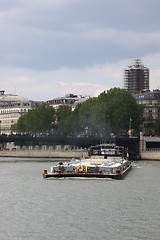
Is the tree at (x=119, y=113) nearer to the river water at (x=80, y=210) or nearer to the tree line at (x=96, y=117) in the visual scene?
the tree line at (x=96, y=117)

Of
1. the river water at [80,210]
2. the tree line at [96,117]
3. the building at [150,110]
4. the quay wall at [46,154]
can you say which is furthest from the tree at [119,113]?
the river water at [80,210]

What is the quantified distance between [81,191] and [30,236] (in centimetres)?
1764

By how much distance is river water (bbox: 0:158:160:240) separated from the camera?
111 ft

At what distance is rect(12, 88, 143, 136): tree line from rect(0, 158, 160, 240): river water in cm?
7975

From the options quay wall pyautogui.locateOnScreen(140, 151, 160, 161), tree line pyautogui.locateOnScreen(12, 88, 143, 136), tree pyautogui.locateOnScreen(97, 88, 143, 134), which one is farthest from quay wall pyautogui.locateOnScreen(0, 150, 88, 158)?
tree pyautogui.locateOnScreen(97, 88, 143, 134)

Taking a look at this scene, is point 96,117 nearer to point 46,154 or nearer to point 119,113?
point 119,113

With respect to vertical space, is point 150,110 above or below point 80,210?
above

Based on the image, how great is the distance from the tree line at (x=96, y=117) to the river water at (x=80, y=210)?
262 feet

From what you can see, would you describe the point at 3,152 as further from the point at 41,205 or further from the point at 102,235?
the point at 102,235

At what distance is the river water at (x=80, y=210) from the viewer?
111ft

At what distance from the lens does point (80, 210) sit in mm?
40281

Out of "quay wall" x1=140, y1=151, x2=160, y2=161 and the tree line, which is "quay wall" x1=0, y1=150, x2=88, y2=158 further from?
the tree line

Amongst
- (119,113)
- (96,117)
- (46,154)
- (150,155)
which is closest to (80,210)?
(150,155)

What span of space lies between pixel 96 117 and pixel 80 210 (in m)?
105
